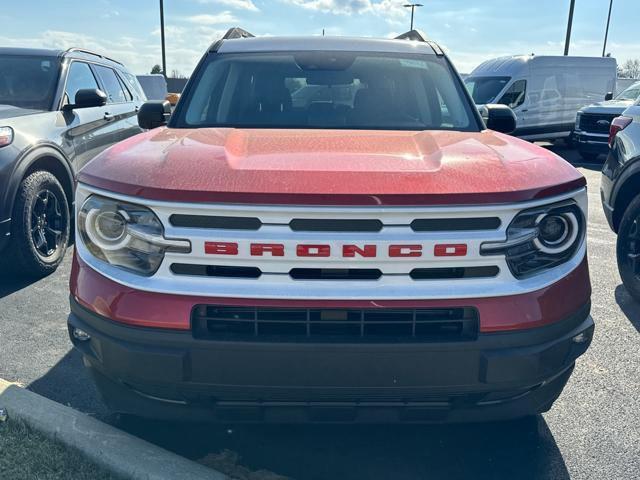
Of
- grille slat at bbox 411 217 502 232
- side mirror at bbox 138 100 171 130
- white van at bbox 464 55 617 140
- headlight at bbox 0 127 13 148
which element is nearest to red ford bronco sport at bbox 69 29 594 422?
grille slat at bbox 411 217 502 232

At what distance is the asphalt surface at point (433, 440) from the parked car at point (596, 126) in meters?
10.2

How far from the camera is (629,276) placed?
4.19m

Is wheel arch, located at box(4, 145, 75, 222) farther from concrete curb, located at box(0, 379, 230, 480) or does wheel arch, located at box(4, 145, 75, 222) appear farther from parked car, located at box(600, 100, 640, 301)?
parked car, located at box(600, 100, 640, 301)

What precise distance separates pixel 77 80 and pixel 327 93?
10.9 feet

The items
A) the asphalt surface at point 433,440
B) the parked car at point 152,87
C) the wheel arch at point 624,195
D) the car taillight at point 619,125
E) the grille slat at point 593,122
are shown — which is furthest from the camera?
the parked car at point 152,87

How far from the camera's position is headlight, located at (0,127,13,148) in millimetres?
4121

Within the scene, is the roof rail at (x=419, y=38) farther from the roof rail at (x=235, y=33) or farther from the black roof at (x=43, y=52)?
the black roof at (x=43, y=52)

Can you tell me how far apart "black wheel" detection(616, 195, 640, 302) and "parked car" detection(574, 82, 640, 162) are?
8761 mm

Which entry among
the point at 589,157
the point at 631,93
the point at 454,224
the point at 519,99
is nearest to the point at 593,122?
the point at 589,157

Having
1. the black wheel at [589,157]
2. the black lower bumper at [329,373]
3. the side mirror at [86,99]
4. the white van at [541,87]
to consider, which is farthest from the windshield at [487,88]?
the black lower bumper at [329,373]

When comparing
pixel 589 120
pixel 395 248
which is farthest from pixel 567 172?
pixel 589 120

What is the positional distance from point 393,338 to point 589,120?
12.2 m

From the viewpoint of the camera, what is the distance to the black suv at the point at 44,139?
4219 mm

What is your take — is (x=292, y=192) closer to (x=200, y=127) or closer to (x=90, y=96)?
(x=200, y=127)
